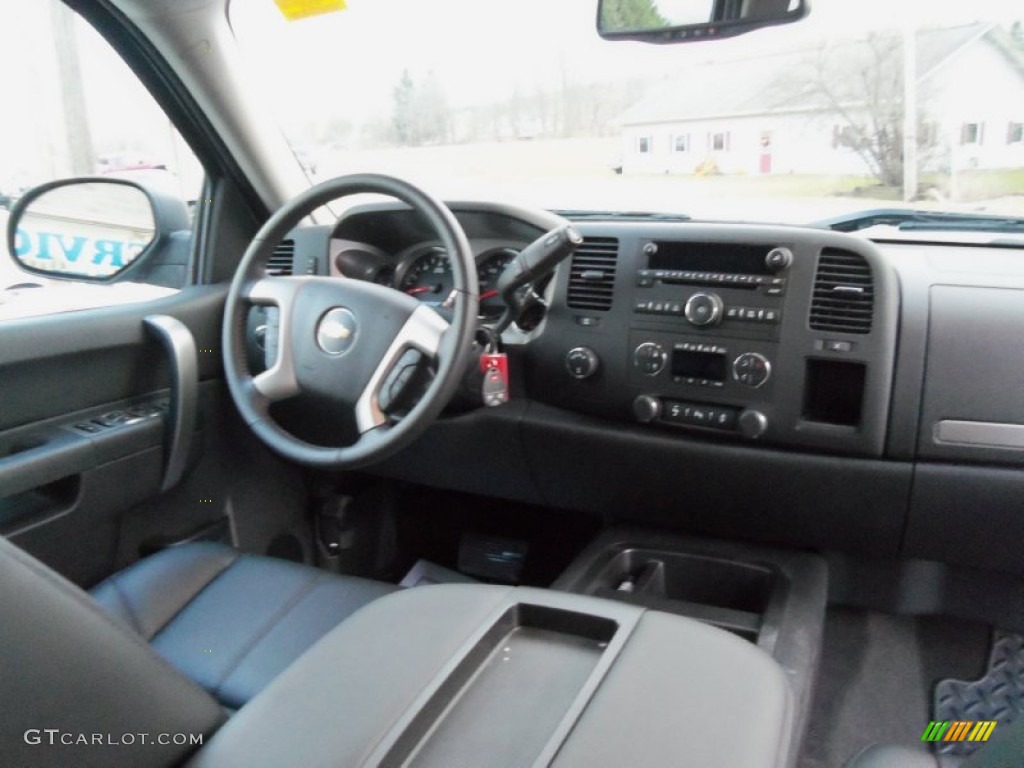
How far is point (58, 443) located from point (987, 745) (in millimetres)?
1870

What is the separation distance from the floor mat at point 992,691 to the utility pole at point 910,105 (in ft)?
3.89

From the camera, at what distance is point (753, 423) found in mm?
2014

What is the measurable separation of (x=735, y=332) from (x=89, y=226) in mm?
1889

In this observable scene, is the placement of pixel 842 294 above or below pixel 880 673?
above

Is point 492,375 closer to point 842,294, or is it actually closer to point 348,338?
point 348,338

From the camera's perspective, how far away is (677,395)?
83.7 inches

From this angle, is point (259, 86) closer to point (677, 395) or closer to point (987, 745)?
point (677, 395)

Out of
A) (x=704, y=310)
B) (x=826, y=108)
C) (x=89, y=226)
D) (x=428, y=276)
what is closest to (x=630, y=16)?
(x=826, y=108)

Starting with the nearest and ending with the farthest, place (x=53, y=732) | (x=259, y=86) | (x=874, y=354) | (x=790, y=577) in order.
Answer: (x=53, y=732) → (x=874, y=354) → (x=790, y=577) → (x=259, y=86)

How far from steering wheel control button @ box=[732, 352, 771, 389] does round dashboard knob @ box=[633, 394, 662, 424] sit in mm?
198

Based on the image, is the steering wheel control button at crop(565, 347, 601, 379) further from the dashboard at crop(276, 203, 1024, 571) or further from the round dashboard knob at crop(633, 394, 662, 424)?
the round dashboard knob at crop(633, 394, 662, 424)

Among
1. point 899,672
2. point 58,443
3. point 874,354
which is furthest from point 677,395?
point 58,443

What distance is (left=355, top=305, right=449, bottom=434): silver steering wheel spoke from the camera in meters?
1.84

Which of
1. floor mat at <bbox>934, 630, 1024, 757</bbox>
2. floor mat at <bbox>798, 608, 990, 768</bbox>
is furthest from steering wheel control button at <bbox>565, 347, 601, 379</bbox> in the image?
floor mat at <bbox>934, 630, 1024, 757</bbox>
